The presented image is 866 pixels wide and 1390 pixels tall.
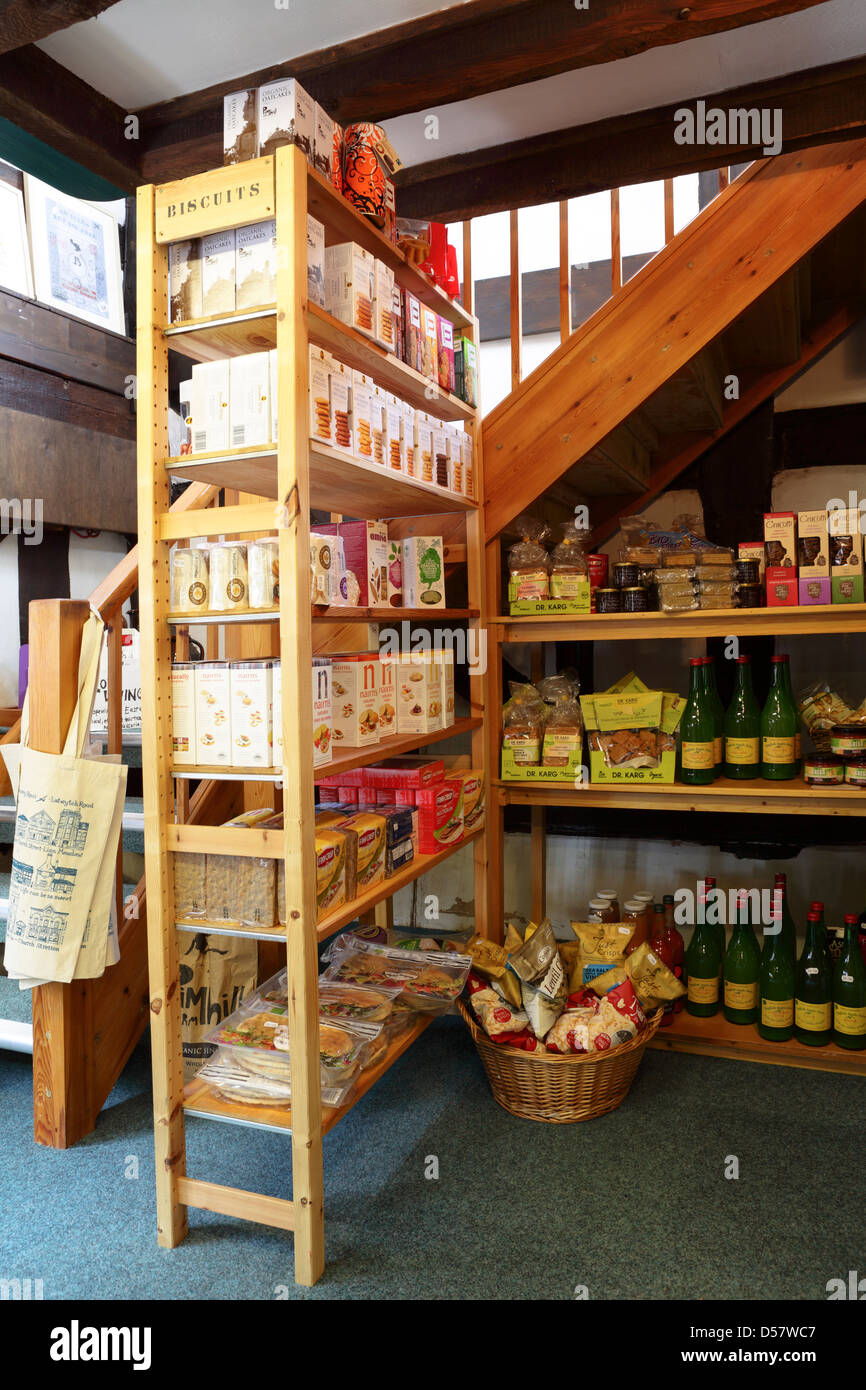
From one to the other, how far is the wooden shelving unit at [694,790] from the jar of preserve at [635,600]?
4 centimetres

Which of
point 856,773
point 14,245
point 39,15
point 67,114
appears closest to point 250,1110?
point 856,773

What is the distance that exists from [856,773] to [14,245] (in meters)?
3.98

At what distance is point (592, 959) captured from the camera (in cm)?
273

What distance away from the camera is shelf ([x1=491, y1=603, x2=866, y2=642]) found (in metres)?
2.63

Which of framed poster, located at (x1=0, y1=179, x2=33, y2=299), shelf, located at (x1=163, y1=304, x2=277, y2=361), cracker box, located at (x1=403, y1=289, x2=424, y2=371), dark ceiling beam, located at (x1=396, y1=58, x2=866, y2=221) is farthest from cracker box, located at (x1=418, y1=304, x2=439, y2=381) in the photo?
framed poster, located at (x1=0, y1=179, x2=33, y2=299)

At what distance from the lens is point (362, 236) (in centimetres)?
219

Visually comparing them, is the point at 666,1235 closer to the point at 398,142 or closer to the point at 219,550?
the point at 219,550

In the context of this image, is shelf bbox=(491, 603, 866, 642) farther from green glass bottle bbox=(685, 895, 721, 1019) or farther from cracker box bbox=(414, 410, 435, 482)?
green glass bottle bbox=(685, 895, 721, 1019)

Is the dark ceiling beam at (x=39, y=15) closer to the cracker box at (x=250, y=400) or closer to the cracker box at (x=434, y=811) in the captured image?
the cracker box at (x=250, y=400)

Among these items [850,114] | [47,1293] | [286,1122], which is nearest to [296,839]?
[286,1122]

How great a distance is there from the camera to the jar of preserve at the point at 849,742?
2.63m

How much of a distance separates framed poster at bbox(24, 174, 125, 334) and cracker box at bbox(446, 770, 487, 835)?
2.91 meters

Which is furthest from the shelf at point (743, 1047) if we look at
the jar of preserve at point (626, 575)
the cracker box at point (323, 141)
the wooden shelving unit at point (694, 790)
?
the cracker box at point (323, 141)

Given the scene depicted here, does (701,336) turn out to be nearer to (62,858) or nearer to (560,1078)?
(560,1078)
